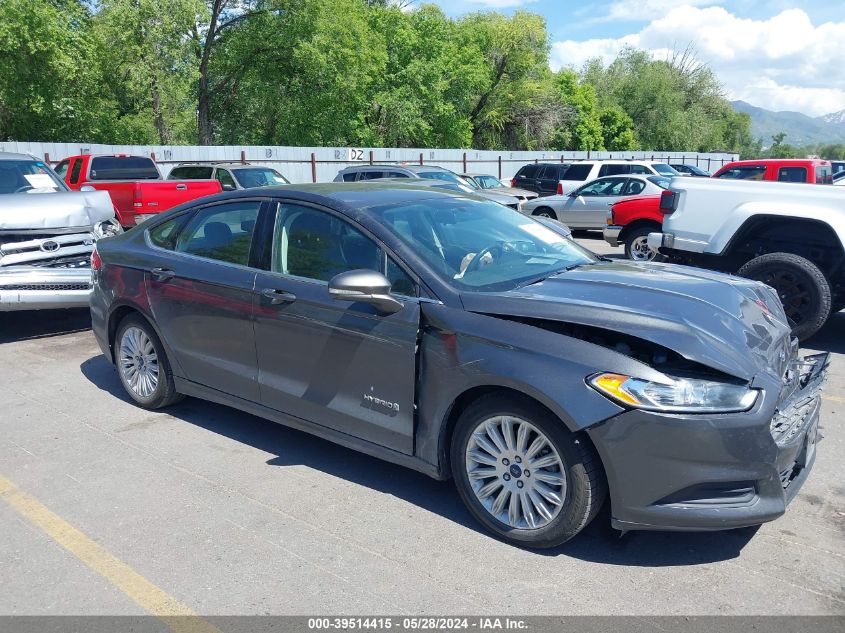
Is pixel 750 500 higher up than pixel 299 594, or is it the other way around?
pixel 750 500

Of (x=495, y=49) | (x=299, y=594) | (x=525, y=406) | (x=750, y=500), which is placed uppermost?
(x=495, y=49)

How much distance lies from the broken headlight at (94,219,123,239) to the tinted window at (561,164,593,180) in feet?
50.1

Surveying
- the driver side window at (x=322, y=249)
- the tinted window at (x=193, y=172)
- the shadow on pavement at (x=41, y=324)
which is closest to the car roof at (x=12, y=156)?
the shadow on pavement at (x=41, y=324)

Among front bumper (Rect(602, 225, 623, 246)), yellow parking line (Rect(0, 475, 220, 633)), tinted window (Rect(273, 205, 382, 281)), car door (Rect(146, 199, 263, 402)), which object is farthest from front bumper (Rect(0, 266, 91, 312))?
front bumper (Rect(602, 225, 623, 246))

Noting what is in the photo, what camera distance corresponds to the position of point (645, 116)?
222 feet

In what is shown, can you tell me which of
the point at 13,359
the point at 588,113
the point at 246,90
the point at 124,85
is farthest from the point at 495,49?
the point at 13,359

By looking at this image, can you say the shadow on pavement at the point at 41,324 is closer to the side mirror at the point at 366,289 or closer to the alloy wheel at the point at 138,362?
the alloy wheel at the point at 138,362

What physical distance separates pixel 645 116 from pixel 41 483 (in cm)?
7002

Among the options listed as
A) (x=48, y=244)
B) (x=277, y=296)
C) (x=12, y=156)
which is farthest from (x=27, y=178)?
(x=277, y=296)

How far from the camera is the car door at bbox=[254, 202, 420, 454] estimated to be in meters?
3.80

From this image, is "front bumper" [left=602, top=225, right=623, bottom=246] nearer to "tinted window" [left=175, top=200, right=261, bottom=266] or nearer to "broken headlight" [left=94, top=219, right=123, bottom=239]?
"broken headlight" [left=94, top=219, right=123, bottom=239]

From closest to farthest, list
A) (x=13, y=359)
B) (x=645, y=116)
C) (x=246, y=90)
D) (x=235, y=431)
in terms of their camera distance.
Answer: (x=235, y=431), (x=13, y=359), (x=246, y=90), (x=645, y=116)

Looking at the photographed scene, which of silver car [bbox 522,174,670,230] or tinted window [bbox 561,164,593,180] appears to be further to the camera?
tinted window [bbox 561,164,593,180]

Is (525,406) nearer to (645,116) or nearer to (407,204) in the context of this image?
(407,204)
